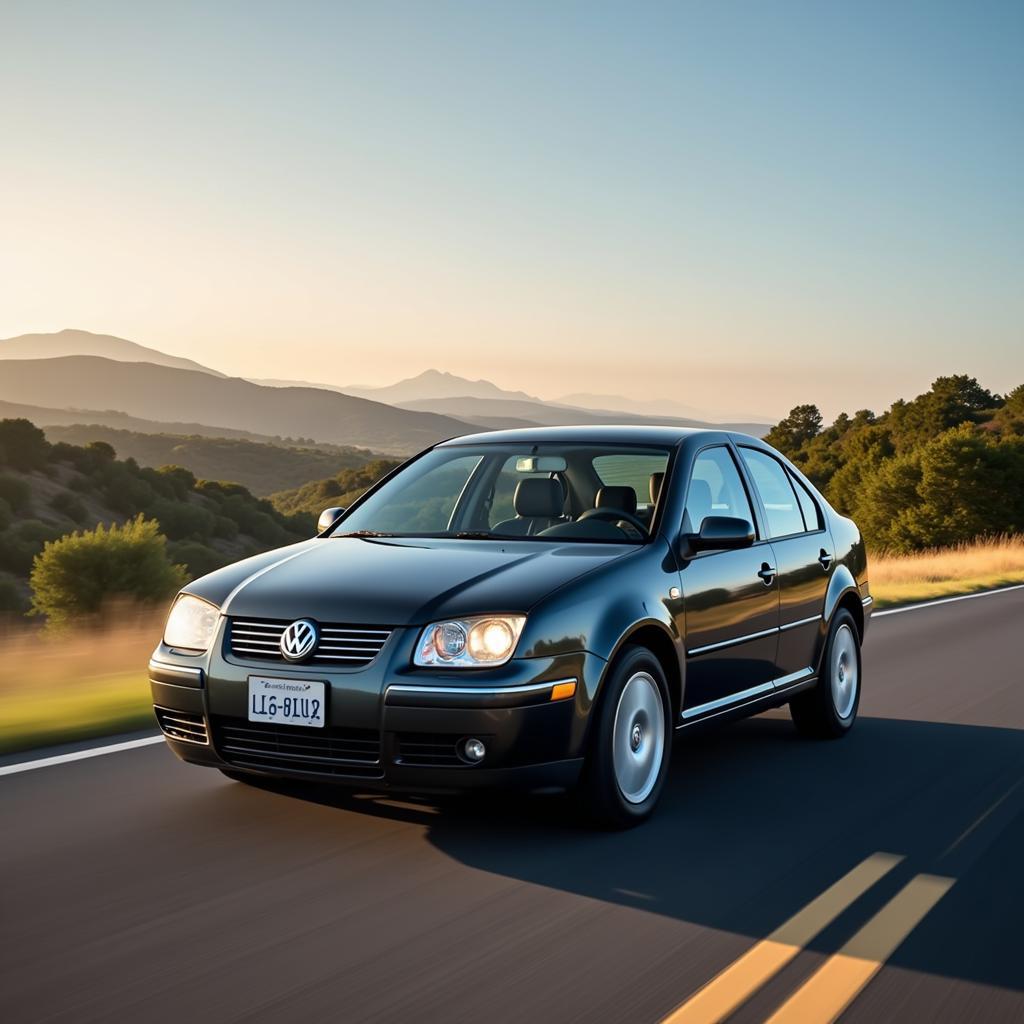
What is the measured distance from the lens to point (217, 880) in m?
4.87

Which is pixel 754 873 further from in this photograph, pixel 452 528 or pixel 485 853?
pixel 452 528

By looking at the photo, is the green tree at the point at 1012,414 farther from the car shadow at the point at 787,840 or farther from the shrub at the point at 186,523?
the car shadow at the point at 787,840

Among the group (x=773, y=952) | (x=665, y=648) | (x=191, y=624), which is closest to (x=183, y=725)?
(x=191, y=624)

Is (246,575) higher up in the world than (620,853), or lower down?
higher up

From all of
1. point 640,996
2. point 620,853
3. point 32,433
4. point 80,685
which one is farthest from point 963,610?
point 32,433

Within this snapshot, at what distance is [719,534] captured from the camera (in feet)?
20.6

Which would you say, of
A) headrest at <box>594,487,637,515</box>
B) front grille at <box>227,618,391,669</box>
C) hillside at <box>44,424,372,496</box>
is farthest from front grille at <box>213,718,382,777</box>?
hillside at <box>44,424,372,496</box>

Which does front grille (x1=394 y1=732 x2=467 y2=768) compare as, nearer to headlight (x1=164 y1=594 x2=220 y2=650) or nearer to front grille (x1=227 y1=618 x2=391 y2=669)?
front grille (x1=227 y1=618 x2=391 y2=669)

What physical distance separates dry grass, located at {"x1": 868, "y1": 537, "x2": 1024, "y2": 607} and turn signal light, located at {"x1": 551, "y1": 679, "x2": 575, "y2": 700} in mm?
13869

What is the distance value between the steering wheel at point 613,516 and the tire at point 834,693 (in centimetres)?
188

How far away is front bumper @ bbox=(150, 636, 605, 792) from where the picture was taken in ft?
16.7

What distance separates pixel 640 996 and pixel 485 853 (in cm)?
150

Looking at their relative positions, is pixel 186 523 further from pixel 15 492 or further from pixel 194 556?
pixel 194 556

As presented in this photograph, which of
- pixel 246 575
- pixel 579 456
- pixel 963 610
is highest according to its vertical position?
pixel 579 456
